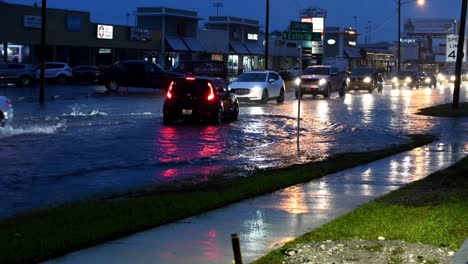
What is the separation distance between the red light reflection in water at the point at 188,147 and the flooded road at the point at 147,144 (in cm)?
2

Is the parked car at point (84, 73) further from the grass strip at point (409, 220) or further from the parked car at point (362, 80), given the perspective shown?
the grass strip at point (409, 220)

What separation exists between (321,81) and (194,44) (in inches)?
1440

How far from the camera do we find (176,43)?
245 ft

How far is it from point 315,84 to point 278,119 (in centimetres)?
1729

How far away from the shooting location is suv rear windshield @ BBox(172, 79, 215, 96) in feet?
76.7

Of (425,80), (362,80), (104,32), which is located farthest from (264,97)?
(425,80)

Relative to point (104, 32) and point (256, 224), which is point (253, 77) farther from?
point (104, 32)

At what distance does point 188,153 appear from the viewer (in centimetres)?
1603

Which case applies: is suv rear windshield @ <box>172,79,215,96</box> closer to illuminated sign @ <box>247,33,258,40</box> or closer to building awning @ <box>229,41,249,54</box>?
building awning @ <box>229,41,249,54</box>

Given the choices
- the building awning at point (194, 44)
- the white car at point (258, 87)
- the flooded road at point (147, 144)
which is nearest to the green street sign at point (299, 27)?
the flooded road at point (147, 144)

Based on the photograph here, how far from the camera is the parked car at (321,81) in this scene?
4291 centimetres

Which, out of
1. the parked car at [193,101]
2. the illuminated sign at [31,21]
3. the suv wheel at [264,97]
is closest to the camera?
the parked car at [193,101]

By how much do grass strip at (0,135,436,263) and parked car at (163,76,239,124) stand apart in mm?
10287

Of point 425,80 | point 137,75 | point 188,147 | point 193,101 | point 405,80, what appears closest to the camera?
point 188,147
